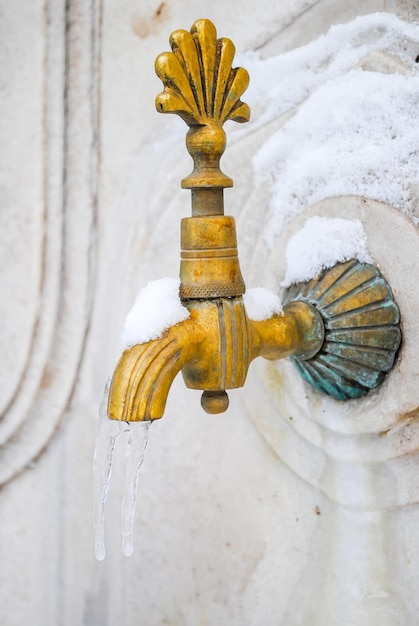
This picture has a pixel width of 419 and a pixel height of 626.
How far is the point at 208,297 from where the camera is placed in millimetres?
440

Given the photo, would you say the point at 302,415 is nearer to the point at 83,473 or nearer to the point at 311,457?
the point at 311,457

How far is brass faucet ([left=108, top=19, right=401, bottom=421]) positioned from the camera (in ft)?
1.35

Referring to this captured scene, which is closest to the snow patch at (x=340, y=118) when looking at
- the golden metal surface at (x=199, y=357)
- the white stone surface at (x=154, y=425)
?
the white stone surface at (x=154, y=425)

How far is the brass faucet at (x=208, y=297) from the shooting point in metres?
0.41

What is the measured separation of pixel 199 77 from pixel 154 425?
33 centimetres

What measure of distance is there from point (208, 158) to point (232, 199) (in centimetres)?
18

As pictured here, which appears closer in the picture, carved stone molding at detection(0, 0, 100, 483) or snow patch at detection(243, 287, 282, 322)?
snow patch at detection(243, 287, 282, 322)

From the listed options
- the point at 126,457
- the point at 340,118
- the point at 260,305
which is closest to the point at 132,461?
the point at 126,457

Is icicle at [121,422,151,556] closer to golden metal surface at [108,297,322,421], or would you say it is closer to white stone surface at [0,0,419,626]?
golden metal surface at [108,297,322,421]

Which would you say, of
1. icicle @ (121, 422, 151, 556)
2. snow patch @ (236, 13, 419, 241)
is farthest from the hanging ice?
snow patch @ (236, 13, 419, 241)

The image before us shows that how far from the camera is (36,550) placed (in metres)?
0.71

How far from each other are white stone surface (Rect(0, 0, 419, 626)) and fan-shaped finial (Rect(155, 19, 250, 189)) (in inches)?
5.0

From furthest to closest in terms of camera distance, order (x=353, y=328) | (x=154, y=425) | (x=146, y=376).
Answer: (x=154, y=425), (x=353, y=328), (x=146, y=376)

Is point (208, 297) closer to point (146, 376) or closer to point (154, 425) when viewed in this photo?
point (146, 376)
